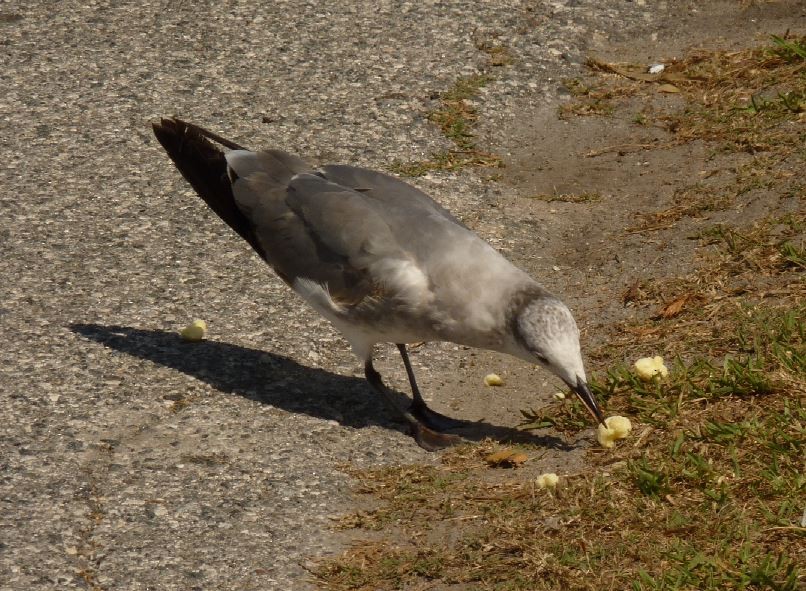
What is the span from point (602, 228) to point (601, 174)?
718mm

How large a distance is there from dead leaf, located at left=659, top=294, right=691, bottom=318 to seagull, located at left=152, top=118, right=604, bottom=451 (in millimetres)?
1146

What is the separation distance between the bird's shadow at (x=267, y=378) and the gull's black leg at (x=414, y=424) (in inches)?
2.8

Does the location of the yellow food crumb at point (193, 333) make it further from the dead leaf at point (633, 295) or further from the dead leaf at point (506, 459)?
the dead leaf at point (633, 295)

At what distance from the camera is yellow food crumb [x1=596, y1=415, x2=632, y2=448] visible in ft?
16.6

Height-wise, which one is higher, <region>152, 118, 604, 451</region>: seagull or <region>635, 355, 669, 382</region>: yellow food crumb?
<region>152, 118, 604, 451</region>: seagull

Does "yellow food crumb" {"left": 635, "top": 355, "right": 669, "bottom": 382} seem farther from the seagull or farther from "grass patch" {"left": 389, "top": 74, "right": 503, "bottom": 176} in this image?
"grass patch" {"left": 389, "top": 74, "right": 503, "bottom": 176}

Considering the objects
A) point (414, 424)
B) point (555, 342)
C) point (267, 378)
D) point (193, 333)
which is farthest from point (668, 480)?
point (193, 333)

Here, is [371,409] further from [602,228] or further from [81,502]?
[602,228]

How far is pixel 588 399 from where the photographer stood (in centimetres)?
493

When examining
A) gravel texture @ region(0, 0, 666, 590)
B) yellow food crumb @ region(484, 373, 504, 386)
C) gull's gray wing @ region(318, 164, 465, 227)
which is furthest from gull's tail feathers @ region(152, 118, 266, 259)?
yellow food crumb @ region(484, 373, 504, 386)

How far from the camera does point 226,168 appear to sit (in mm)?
6082

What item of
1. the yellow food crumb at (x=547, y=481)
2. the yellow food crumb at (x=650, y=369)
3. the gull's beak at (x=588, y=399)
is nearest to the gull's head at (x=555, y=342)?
the gull's beak at (x=588, y=399)

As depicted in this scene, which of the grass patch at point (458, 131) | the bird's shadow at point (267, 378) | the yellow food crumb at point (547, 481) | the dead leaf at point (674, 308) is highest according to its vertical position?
the yellow food crumb at point (547, 481)

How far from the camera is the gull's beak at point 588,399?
491 centimetres
